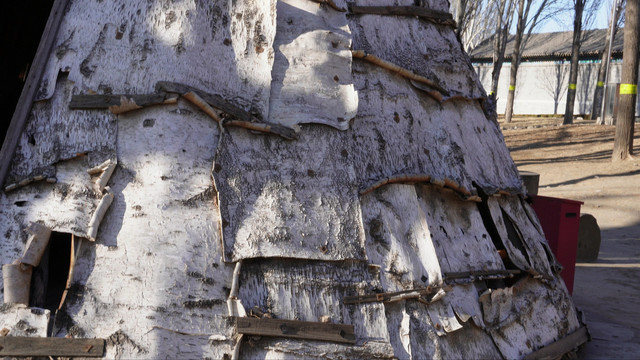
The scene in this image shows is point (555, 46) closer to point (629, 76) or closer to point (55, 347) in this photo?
point (629, 76)

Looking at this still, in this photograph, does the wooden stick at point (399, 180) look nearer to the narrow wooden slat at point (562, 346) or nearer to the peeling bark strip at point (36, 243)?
the narrow wooden slat at point (562, 346)

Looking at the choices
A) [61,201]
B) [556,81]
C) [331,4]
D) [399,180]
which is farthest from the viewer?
[556,81]

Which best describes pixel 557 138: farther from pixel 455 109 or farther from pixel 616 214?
pixel 455 109

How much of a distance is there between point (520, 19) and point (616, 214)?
1262 centimetres

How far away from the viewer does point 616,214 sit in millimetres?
10305

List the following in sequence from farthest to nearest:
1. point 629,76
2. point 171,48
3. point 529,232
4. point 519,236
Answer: point 629,76
point 529,232
point 519,236
point 171,48

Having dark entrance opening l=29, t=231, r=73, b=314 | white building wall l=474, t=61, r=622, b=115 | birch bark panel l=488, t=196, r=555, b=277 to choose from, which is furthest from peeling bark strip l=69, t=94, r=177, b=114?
white building wall l=474, t=61, r=622, b=115

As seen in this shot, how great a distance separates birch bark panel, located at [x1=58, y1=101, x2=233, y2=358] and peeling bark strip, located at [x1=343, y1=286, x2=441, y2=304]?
566 mm

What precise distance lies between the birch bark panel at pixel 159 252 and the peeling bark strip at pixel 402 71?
2.98ft

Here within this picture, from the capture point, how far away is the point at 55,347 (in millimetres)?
2650

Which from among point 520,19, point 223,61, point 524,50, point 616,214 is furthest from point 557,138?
point 524,50

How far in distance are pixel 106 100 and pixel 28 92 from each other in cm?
46

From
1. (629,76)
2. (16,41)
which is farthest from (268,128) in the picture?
(629,76)

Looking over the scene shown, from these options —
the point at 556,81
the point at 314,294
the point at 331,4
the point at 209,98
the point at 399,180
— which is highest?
the point at 556,81
